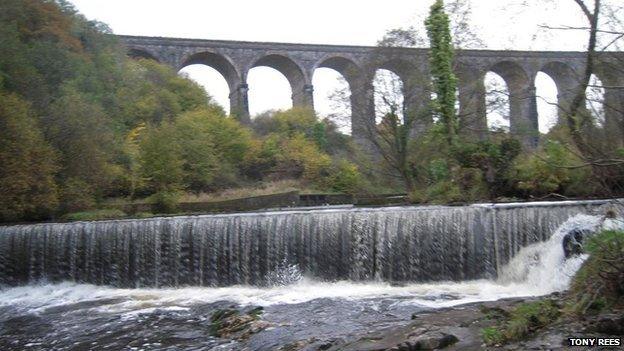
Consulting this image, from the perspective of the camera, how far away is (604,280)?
5.29m

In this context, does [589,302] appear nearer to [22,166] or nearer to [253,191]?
[22,166]

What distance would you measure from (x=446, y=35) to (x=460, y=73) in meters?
2.66

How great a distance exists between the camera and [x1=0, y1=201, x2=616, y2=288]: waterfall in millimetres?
10789

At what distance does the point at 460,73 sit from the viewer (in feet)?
75.3

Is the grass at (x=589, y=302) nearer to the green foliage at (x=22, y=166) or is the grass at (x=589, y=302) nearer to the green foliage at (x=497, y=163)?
the green foliage at (x=497, y=163)

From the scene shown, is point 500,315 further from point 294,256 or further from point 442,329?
point 294,256

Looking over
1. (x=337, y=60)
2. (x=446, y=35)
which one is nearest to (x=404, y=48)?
(x=446, y=35)

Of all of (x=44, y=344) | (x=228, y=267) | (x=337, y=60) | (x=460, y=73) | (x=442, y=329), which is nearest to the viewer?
(x=442, y=329)

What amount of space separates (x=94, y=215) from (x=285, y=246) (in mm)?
8473

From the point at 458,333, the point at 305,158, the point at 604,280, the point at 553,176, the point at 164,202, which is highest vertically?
the point at 305,158

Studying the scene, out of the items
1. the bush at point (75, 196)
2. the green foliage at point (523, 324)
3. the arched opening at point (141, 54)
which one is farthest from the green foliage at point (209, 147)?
the green foliage at point (523, 324)

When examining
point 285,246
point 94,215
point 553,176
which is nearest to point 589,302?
point 285,246

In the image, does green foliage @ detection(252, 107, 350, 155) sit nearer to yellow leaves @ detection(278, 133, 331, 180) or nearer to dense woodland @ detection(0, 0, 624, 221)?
dense woodland @ detection(0, 0, 624, 221)

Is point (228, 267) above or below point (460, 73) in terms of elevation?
below
